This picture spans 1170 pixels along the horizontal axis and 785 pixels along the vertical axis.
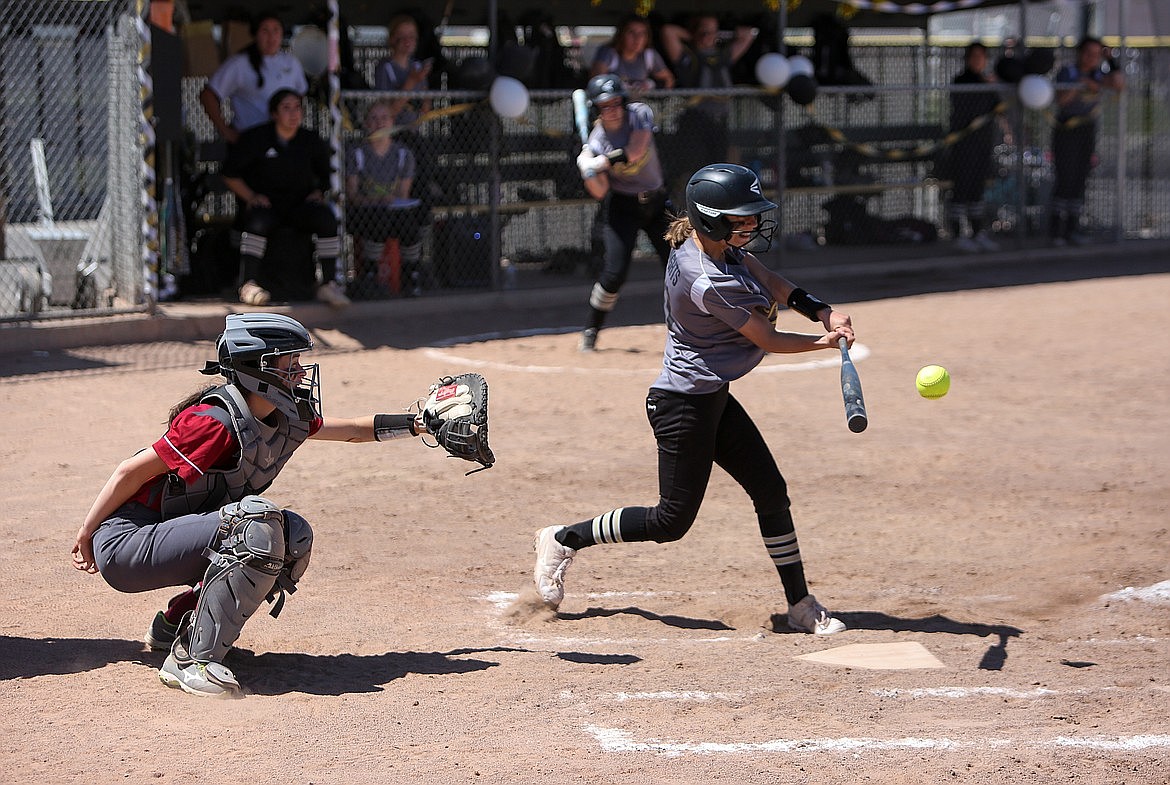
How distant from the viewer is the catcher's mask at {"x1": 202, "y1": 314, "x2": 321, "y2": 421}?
4.55 meters

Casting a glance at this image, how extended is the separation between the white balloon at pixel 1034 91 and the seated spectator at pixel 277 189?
8176 millimetres

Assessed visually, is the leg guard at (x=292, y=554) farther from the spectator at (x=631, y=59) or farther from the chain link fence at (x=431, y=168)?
the spectator at (x=631, y=59)

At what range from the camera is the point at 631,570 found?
20.9ft

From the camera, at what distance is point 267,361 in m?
4.56

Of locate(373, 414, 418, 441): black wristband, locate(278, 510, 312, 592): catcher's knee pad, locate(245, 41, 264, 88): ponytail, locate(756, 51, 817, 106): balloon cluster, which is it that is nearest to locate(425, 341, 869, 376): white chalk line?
locate(245, 41, 264, 88): ponytail

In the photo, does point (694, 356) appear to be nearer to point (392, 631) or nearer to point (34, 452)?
point (392, 631)

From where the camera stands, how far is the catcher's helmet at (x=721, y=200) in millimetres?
5188

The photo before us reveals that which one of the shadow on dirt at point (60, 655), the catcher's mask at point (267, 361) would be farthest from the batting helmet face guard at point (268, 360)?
the shadow on dirt at point (60, 655)

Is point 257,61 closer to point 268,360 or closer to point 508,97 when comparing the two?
point 508,97

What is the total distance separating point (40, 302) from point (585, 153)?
454 cm

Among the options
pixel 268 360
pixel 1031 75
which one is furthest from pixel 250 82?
pixel 1031 75

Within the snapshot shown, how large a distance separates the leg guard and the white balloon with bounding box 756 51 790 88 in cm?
1077

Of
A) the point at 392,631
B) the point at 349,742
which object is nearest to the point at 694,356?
the point at 392,631

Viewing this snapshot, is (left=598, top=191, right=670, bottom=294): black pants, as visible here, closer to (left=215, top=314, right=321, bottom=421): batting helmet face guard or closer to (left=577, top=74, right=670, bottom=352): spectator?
(left=577, top=74, right=670, bottom=352): spectator
